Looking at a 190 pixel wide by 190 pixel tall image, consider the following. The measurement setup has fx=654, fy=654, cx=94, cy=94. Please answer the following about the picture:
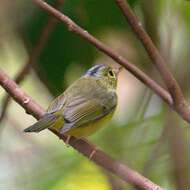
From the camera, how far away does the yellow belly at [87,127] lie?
228 cm

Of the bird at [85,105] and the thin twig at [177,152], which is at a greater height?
the thin twig at [177,152]

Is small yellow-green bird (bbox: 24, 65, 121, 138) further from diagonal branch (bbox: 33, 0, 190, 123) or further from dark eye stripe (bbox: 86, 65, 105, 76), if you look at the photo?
diagonal branch (bbox: 33, 0, 190, 123)

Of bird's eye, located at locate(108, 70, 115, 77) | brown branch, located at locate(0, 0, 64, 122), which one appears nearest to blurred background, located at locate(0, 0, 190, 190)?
brown branch, located at locate(0, 0, 64, 122)

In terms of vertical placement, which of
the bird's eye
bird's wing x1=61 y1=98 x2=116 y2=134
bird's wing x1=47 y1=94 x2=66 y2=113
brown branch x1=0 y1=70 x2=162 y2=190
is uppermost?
brown branch x1=0 y1=70 x2=162 y2=190

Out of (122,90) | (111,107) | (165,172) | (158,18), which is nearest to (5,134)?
(122,90)

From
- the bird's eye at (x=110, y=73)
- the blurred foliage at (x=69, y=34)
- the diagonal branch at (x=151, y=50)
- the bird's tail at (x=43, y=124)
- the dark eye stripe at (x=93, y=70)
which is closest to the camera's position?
the diagonal branch at (x=151, y=50)

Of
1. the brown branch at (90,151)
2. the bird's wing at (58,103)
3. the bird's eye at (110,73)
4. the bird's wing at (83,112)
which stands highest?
the brown branch at (90,151)

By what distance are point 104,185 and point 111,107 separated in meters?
0.38

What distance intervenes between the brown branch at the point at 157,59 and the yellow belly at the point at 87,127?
0.59m

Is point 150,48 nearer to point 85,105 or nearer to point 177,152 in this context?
point 177,152

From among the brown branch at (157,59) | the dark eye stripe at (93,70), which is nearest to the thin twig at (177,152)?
the brown branch at (157,59)

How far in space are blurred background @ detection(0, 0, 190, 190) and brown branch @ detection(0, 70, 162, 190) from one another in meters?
0.06

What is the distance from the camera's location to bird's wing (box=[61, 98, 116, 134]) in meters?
2.34

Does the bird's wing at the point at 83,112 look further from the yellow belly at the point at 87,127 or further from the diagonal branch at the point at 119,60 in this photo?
the diagonal branch at the point at 119,60
